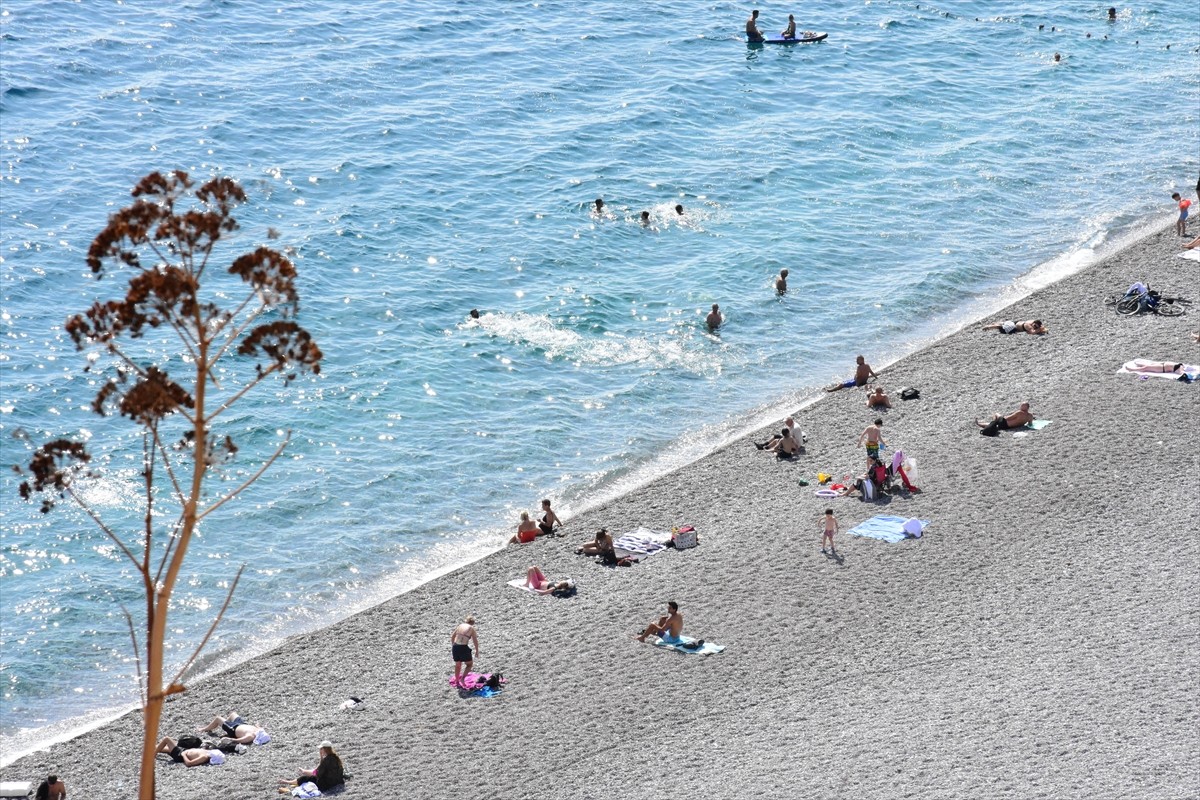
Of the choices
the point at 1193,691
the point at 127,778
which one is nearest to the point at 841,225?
the point at 1193,691

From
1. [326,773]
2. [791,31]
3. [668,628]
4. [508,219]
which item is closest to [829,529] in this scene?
[668,628]

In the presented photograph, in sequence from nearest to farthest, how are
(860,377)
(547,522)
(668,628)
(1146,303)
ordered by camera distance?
1. (668,628)
2. (547,522)
3. (860,377)
4. (1146,303)

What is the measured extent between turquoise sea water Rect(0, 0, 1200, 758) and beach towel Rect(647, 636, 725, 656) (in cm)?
632

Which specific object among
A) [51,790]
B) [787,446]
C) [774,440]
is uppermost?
[787,446]

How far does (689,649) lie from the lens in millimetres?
21766

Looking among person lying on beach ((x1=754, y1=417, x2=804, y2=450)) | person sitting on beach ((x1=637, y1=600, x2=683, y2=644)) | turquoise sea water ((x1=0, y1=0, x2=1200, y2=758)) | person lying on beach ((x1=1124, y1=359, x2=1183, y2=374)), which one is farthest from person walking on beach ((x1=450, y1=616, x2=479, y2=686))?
person lying on beach ((x1=1124, y1=359, x2=1183, y2=374))

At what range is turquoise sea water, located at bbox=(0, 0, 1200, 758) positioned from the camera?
28.2 m

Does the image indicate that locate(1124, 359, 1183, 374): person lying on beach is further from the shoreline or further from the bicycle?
the shoreline

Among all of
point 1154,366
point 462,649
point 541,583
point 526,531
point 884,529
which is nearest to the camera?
point 462,649

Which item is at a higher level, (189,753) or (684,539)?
(684,539)

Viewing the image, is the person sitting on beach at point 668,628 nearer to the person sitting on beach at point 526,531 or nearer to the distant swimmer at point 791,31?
the person sitting on beach at point 526,531

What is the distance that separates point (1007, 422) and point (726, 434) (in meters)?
6.27

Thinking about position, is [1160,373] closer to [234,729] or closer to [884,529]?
[884,529]

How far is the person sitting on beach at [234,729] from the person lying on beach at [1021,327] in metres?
20.2
